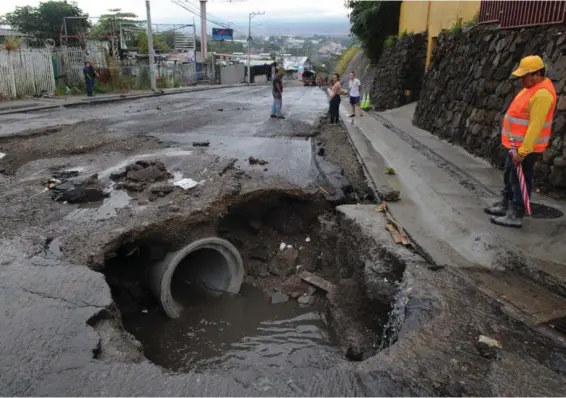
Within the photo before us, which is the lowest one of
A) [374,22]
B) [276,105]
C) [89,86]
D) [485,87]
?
[276,105]

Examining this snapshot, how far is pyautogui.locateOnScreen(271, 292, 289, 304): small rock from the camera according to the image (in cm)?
569

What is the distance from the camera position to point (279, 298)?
18.8ft

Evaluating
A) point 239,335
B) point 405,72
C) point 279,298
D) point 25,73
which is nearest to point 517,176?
point 279,298

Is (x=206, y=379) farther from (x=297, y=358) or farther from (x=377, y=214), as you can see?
(x=377, y=214)

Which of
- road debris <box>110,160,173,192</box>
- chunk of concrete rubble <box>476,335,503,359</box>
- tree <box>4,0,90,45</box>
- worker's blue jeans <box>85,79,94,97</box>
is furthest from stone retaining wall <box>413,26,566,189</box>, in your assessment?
tree <box>4,0,90,45</box>

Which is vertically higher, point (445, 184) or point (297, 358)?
point (445, 184)

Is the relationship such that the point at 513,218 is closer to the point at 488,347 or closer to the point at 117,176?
the point at 488,347

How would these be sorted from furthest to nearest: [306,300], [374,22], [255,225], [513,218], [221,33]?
[221,33] < [374,22] < [255,225] < [306,300] < [513,218]

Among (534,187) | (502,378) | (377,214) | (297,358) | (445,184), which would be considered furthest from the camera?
(445,184)

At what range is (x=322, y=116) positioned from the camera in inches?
616

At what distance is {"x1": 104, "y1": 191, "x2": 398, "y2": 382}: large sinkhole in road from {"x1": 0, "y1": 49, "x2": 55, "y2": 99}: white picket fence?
1635 cm

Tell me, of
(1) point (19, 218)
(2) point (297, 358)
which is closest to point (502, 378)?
(2) point (297, 358)

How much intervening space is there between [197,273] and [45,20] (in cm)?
2981

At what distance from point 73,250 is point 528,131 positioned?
481cm
